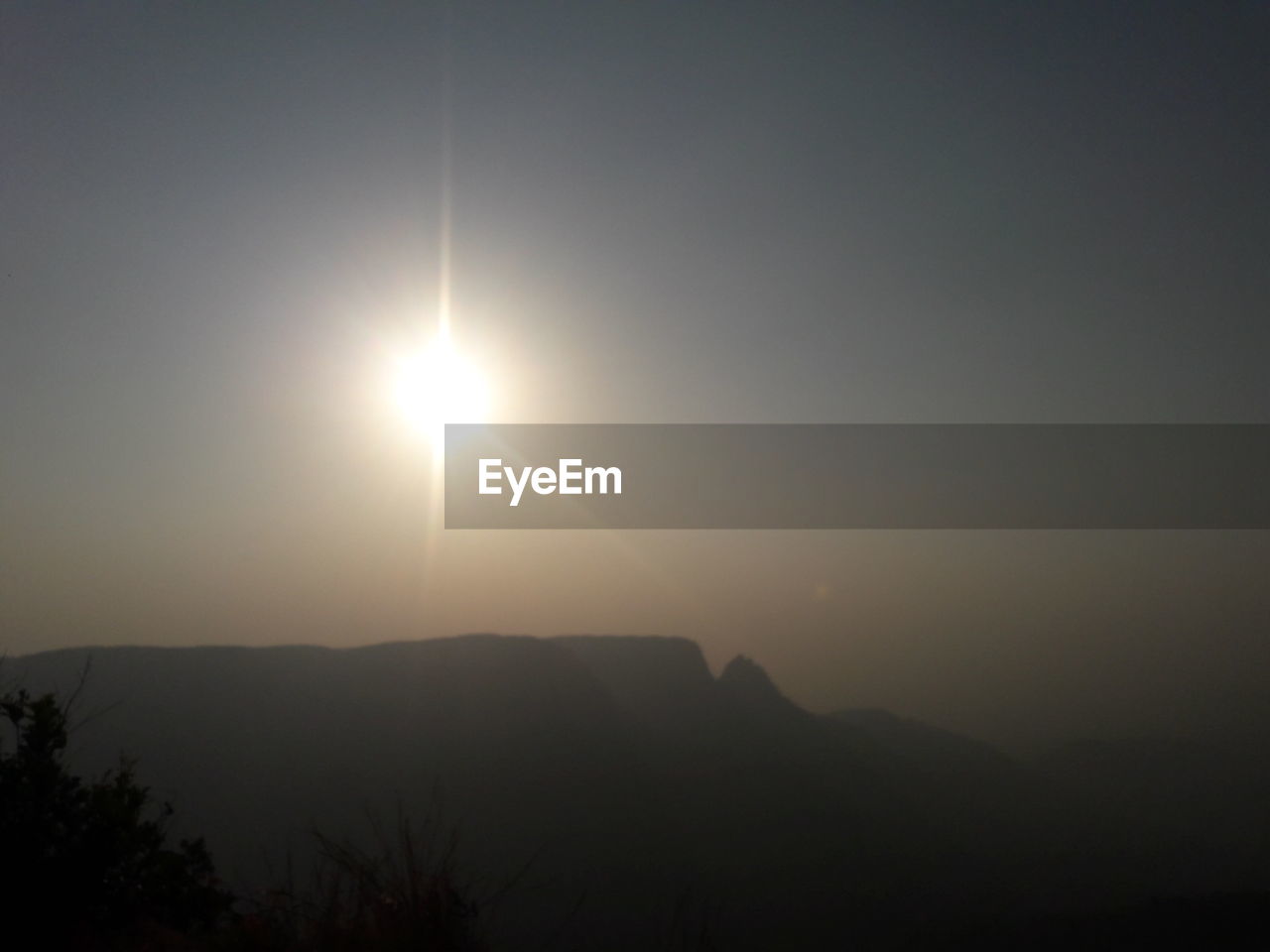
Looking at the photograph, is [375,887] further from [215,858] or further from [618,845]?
[618,845]

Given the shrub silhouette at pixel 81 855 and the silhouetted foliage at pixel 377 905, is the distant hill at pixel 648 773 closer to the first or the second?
the shrub silhouette at pixel 81 855

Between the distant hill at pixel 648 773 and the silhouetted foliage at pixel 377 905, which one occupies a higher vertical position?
the distant hill at pixel 648 773

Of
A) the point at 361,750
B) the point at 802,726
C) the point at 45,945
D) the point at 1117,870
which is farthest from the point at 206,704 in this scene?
the point at 45,945

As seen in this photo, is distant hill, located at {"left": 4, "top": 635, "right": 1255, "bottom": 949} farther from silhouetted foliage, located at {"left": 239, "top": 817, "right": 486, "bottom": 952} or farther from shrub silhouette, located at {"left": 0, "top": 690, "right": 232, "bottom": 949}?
silhouetted foliage, located at {"left": 239, "top": 817, "right": 486, "bottom": 952}

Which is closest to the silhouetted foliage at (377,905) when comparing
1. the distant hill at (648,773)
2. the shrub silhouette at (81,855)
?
the shrub silhouette at (81,855)

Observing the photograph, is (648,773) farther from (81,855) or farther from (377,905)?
(377,905)

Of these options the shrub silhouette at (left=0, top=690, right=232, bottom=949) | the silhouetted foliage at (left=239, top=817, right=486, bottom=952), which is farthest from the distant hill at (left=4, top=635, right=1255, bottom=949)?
the silhouetted foliage at (left=239, top=817, right=486, bottom=952)

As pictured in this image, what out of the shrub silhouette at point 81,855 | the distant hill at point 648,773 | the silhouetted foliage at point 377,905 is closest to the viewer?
the silhouetted foliage at point 377,905
